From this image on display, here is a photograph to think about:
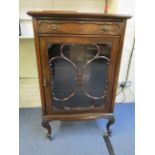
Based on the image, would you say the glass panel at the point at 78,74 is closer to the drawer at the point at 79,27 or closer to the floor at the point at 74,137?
the drawer at the point at 79,27

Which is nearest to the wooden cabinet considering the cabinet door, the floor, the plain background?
the cabinet door

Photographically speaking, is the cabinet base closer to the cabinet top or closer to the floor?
the floor

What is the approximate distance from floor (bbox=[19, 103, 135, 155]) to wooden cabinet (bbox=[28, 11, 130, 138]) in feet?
0.36

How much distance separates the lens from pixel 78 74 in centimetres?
147

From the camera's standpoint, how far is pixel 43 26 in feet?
4.17

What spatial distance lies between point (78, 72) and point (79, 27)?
348mm

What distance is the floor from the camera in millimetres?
1525

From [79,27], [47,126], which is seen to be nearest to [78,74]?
[79,27]

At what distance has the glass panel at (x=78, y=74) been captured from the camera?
140 cm

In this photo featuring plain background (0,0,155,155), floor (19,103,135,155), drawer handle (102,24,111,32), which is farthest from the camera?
floor (19,103,135,155)
